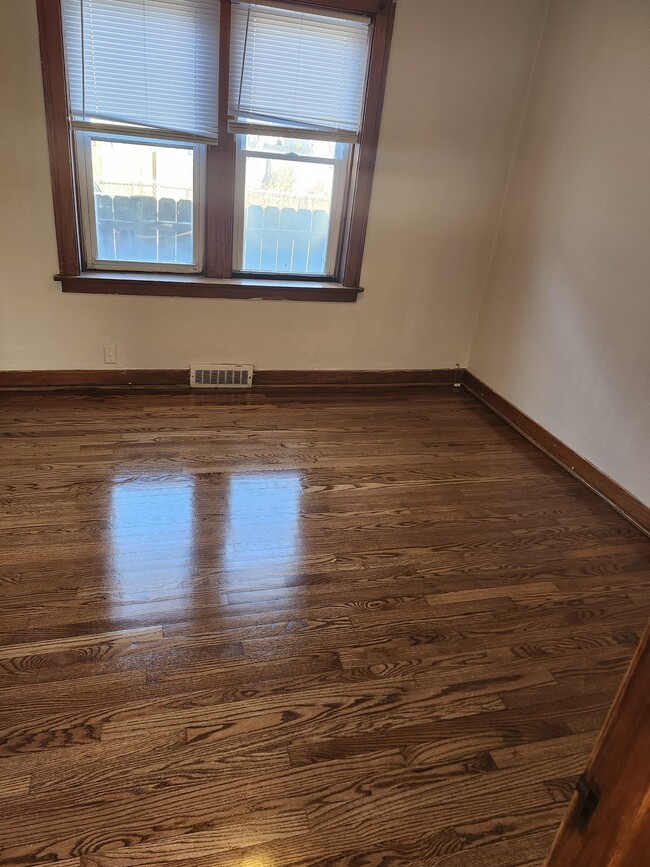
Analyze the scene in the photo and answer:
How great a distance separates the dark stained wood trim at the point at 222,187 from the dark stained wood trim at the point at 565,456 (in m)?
1.86

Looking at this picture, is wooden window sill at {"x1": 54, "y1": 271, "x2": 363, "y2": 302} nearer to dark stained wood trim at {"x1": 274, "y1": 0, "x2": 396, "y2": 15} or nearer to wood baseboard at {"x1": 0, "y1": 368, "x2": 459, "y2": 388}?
wood baseboard at {"x1": 0, "y1": 368, "x2": 459, "y2": 388}

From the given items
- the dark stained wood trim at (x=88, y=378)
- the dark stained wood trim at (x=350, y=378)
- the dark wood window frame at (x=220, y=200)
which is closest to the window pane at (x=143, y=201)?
the dark wood window frame at (x=220, y=200)

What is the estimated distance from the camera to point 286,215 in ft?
11.8

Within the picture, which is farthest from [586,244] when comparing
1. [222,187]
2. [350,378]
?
[222,187]

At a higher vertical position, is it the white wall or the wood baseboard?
the white wall

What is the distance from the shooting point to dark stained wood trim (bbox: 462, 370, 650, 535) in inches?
110

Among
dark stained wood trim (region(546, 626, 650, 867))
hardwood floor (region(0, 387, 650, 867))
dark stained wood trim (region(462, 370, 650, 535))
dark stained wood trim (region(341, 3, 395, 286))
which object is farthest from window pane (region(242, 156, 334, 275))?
dark stained wood trim (region(546, 626, 650, 867))

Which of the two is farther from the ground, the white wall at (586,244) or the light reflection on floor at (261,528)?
the white wall at (586,244)

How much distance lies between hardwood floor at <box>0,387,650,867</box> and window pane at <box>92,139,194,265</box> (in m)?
1.04

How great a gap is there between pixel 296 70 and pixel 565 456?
2568mm

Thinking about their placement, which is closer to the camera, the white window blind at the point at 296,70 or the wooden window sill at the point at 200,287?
the white window blind at the point at 296,70

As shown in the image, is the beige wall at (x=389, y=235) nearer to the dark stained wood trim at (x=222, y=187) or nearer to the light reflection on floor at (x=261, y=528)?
the dark stained wood trim at (x=222, y=187)

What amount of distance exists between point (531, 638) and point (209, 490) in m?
1.49

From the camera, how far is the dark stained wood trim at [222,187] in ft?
10.1
